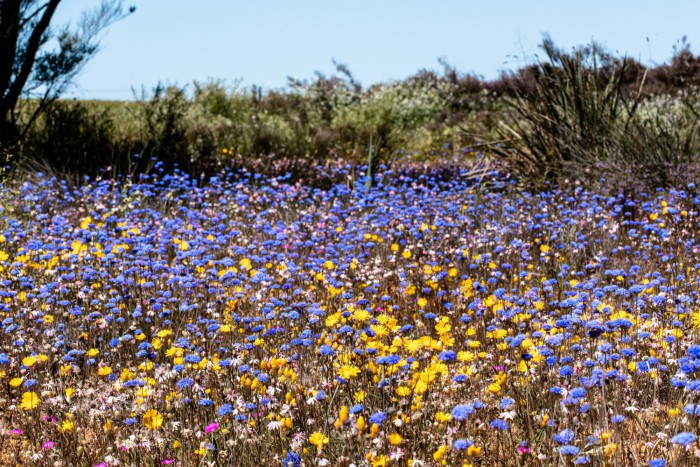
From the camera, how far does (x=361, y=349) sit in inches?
136

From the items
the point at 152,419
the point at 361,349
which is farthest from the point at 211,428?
the point at 361,349

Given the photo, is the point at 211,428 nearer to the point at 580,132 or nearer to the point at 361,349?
the point at 361,349

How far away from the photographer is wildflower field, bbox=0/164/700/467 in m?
2.82

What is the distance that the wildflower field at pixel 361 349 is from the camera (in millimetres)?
2818

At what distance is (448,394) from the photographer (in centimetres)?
341

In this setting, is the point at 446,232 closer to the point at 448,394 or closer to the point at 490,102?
the point at 448,394

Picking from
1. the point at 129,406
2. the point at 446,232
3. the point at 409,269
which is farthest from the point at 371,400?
the point at 446,232

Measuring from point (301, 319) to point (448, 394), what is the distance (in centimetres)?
125

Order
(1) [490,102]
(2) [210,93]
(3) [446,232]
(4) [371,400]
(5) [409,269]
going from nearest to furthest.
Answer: (4) [371,400]
(5) [409,269]
(3) [446,232]
(2) [210,93]
(1) [490,102]

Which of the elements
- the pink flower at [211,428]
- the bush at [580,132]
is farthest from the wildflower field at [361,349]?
the bush at [580,132]

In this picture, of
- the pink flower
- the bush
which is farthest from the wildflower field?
the bush

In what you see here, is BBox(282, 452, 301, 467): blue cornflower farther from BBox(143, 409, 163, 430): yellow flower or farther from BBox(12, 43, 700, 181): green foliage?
BBox(12, 43, 700, 181): green foliage

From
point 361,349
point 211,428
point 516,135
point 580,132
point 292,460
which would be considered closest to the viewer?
point 292,460

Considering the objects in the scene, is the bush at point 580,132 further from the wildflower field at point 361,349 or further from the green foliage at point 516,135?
the wildflower field at point 361,349
